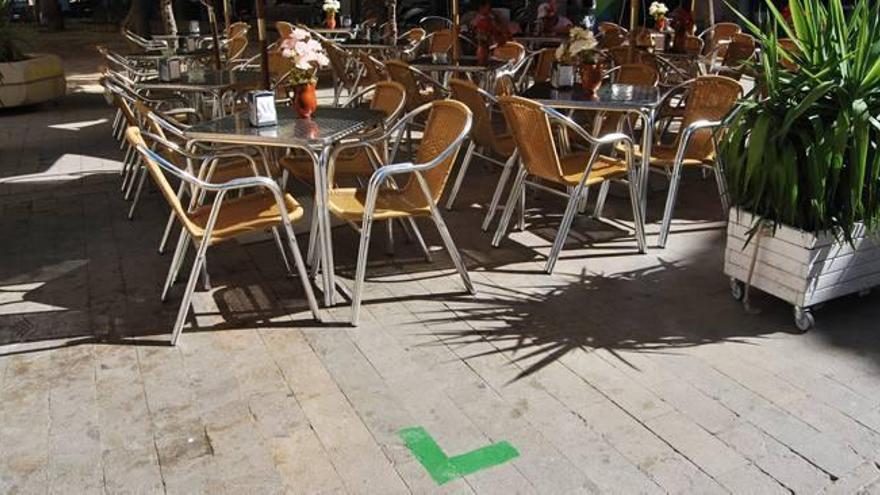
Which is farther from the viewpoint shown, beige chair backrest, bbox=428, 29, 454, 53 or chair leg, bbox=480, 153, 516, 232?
beige chair backrest, bbox=428, 29, 454, 53

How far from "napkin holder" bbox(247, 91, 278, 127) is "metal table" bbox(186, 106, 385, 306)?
3 centimetres

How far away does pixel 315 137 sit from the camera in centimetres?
319

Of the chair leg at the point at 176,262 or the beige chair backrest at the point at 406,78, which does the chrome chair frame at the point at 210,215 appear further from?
the beige chair backrest at the point at 406,78

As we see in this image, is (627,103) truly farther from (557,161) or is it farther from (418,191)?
(418,191)

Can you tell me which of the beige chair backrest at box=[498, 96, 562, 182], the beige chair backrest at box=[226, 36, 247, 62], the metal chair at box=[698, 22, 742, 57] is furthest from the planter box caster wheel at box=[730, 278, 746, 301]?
the beige chair backrest at box=[226, 36, 247, 62]

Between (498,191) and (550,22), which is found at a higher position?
(550,22)

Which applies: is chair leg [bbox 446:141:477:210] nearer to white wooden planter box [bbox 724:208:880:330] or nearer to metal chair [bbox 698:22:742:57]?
white wooden planter box [bbox 724:208:880:330]

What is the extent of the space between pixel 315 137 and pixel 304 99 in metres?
0.45

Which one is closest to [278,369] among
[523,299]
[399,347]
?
[399,347]

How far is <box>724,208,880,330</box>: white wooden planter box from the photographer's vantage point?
2934mm

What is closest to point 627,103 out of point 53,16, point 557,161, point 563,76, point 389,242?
point 557,161

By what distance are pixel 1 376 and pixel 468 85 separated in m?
2.45

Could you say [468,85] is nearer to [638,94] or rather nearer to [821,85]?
[638,94]

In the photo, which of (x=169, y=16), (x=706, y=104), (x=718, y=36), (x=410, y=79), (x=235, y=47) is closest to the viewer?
(x=706, y=104)
